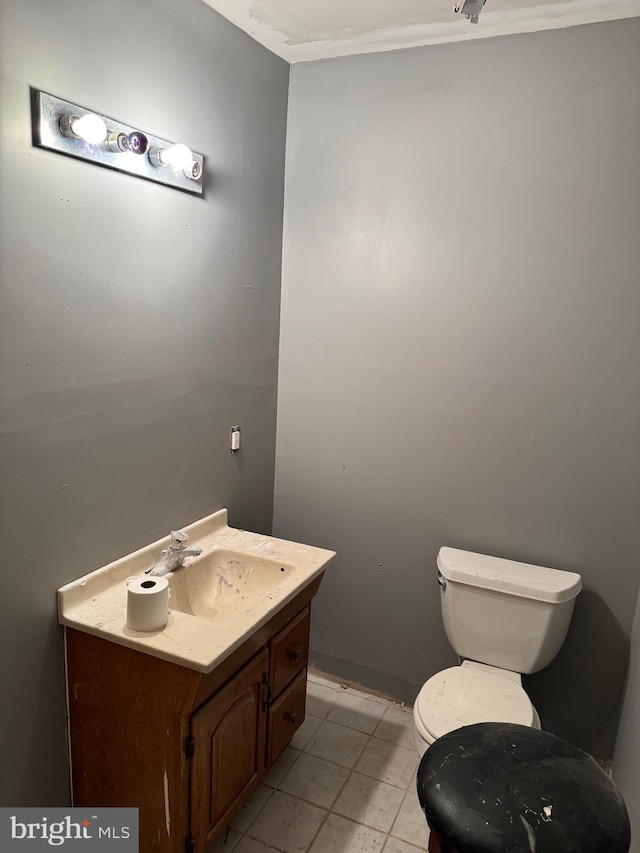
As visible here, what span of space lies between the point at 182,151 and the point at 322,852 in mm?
2074

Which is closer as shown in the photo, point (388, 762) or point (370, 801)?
point (370, 801)

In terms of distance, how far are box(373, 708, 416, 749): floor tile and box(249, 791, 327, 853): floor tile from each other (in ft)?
1.42

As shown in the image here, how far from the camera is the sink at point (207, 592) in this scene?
1423 mm

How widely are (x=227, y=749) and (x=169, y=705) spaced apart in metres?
0.29

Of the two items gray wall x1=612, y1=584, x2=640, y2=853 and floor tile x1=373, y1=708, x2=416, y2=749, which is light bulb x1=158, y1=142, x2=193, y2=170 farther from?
floor tile x1=373, y1=708, x2=416, y2=749

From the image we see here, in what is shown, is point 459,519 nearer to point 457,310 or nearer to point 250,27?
point 457,310

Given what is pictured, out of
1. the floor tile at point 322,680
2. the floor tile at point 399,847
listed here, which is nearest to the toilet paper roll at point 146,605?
the floor tile at point 399,847

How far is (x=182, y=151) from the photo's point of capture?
1.63 m

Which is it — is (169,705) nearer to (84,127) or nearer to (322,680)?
(322,680)

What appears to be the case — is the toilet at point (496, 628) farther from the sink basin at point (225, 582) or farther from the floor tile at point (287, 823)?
the sink basin at point (225, 582)

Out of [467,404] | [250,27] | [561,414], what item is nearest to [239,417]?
[467,404]

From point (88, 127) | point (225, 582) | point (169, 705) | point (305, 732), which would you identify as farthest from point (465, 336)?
point (305, 732)

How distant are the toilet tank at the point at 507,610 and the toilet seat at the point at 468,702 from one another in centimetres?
9

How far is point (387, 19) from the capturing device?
190 centimetres
